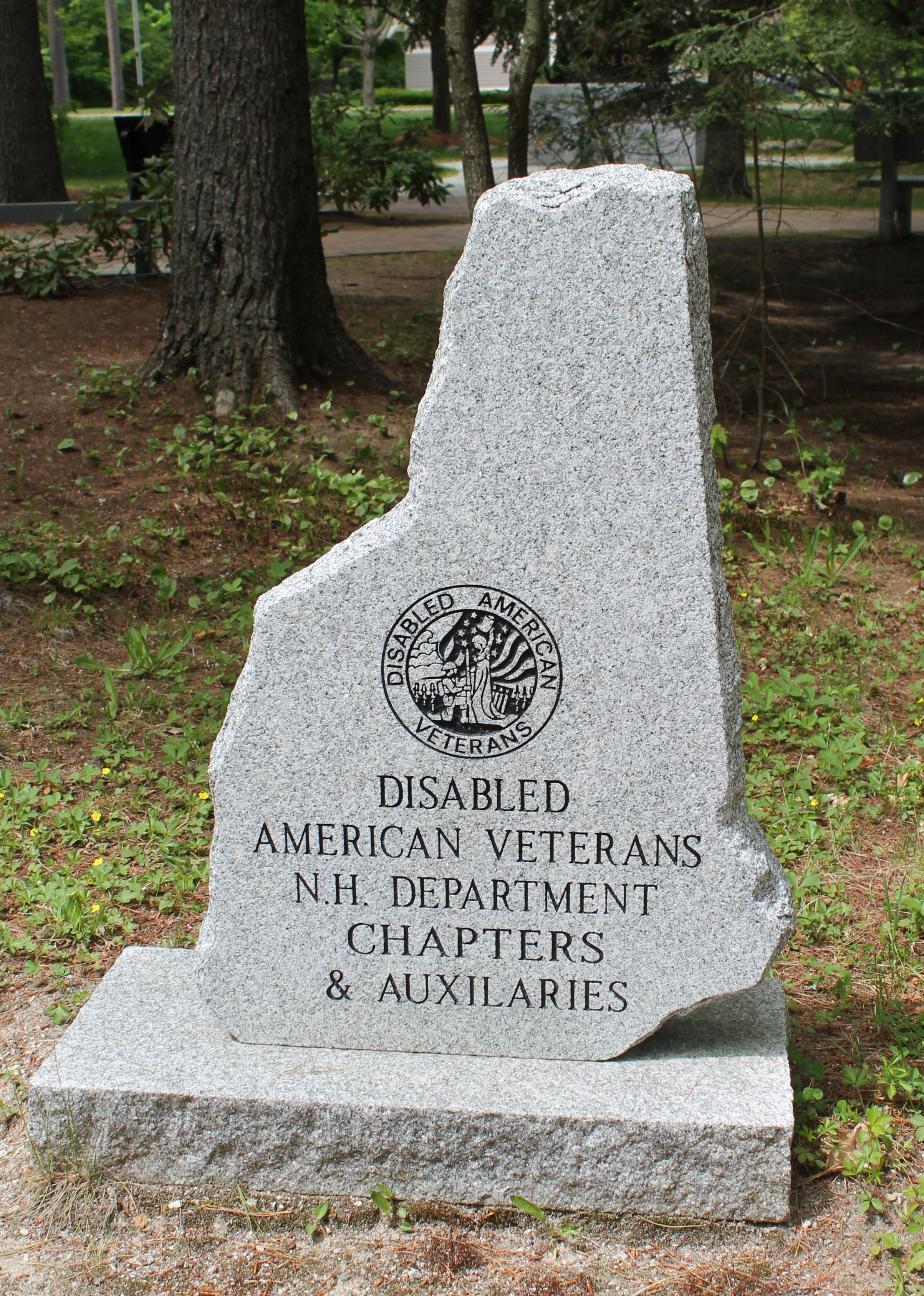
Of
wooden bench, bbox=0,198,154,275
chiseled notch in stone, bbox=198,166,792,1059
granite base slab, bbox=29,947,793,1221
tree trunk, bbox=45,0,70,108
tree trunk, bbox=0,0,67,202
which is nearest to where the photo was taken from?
chiseled notch in stone, bbox=198,166,792,1059

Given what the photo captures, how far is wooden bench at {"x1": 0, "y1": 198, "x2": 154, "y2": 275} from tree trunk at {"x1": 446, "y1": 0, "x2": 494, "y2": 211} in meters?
2.83

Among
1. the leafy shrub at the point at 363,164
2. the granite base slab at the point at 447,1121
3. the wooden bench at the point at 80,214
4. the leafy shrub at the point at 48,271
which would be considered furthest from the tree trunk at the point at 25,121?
the granite base slab at the point at 447,1121

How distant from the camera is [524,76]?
827 centimetres

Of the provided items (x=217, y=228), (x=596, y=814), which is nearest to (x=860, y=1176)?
(x=596, y=814)

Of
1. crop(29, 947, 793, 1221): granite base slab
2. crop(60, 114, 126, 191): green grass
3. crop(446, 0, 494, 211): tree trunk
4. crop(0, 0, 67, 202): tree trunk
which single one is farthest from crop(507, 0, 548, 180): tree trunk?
crop(60, 114, 126, 191): green grass

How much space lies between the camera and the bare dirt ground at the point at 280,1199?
283 cm

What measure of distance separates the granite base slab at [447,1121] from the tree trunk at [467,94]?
5.39 meters

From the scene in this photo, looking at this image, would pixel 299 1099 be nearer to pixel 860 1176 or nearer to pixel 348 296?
pixel 860 1176

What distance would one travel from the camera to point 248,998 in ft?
10.4

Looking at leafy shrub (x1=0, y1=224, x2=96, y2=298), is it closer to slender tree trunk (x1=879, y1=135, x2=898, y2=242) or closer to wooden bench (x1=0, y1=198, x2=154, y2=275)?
wooden bench (x1=0, y1=198, x2=154, y2=275)

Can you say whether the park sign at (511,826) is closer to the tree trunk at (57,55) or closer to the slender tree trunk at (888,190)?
the slender tree trunk at (888,190)

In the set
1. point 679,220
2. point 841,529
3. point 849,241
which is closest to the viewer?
→ point 679,220

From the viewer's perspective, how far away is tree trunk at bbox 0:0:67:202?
14023 millimetres

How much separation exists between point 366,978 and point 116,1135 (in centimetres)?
61
